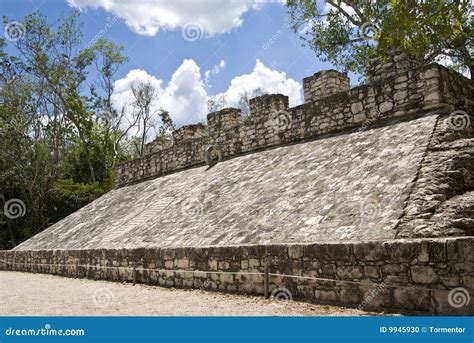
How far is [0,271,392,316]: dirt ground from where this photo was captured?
583 cm

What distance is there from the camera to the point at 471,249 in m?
4.68

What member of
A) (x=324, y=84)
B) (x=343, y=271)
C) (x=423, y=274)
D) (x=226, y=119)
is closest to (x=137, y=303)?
(x=343, y=271)

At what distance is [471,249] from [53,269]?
11262 mm

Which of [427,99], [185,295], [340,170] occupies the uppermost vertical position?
[427,99]

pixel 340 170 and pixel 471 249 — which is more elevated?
pixel 340 170

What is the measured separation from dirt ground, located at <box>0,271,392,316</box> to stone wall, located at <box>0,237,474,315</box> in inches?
8.9

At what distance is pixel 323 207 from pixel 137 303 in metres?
3.21

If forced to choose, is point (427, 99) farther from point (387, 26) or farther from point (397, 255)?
point (397, 255)

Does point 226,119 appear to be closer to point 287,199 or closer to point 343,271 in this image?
point 287,199

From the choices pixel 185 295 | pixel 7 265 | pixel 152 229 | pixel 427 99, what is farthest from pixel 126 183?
pixel 427 99

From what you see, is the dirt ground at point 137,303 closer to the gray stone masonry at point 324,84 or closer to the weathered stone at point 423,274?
the weathered stone at point 423,274

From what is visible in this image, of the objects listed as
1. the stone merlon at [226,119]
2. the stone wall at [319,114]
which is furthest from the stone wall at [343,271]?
the stone merlon at [226,119]

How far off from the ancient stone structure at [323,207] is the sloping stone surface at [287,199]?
0.03m

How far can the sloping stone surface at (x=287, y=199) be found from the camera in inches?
259
